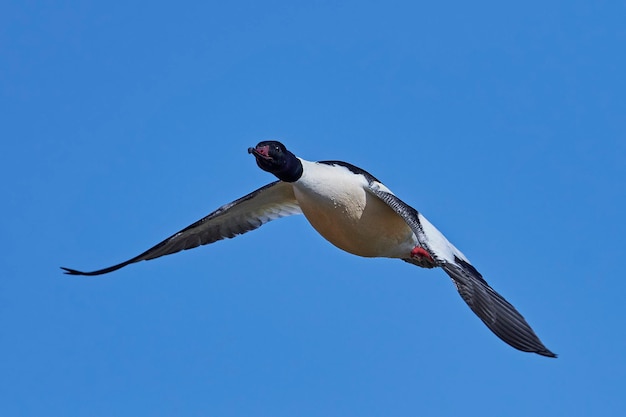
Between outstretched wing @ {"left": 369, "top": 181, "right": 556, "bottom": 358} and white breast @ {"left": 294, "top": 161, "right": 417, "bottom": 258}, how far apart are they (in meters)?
0.66

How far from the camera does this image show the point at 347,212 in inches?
704

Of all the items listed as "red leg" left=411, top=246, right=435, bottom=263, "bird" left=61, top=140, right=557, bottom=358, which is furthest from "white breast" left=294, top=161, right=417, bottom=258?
"red leg" left=411, top=246, right=435, bottom=263

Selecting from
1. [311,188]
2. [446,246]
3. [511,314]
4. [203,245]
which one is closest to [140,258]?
[203,245]

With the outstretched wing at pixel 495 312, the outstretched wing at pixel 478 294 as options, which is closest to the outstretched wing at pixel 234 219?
the outstretched wing at pixel 478 294

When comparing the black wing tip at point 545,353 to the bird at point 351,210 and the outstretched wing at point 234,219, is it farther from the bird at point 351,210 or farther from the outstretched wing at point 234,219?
the outstretched wing at point 234,219

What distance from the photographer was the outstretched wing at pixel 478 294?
13.8m

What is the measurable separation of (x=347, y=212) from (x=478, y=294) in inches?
146

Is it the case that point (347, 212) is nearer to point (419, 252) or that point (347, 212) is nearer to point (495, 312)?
Answer: point (419, 252)

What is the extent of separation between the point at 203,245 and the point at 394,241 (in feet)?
13.4

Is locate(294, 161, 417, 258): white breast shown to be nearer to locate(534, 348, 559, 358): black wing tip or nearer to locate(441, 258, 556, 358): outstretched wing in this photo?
locate(441, 258, 556, 358): outstretched wing

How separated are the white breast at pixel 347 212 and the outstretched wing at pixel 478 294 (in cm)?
66

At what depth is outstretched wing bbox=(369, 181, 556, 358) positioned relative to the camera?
13805mm

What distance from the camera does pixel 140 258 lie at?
20.1m

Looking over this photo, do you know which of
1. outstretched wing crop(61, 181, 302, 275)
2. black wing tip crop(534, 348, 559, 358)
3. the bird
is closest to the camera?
black wing tip crop(534, 348, 559, 358)
